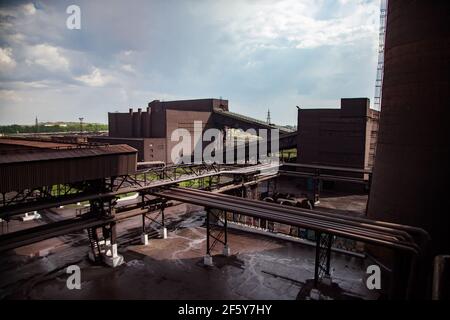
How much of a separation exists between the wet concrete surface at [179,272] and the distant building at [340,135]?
72.6 ft

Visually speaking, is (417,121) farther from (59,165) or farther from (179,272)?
(59,165)

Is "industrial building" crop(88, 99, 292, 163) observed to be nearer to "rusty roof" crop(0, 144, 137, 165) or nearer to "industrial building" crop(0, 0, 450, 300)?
"industrial building" crop(0, 0, 450, 300)

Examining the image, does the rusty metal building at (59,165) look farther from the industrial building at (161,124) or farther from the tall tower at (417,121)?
the industrial building at (161,124)

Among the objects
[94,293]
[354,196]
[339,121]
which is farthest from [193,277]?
[339,121]

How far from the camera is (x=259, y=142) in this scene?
45.1 m

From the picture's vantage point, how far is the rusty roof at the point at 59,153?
1205cm

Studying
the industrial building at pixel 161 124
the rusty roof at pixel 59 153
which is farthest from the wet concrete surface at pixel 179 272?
the industrial building at pixel 161 124

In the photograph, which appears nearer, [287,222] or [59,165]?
[287,222]

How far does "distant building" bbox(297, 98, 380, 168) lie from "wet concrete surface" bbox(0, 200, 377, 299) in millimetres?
22117

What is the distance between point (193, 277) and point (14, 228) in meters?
16.3

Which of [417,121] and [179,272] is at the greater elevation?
[417,121]

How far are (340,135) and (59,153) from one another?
33741 millimetres

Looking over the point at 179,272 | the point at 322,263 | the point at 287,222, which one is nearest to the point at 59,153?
the point at 179,272

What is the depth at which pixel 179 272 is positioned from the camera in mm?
16031
